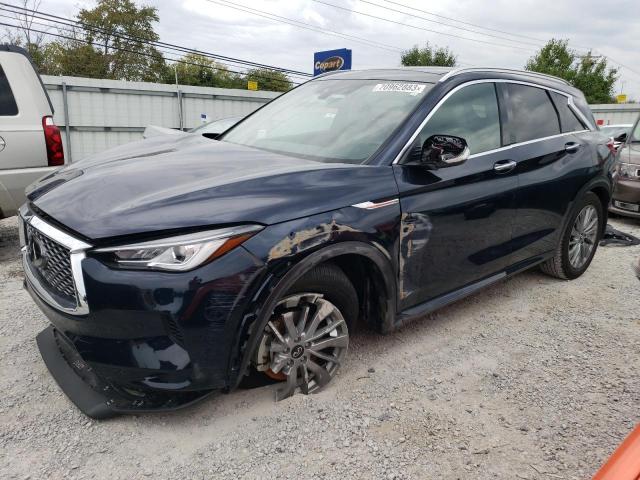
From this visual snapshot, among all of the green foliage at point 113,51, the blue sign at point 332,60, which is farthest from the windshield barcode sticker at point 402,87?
the green foliage at point 113,51

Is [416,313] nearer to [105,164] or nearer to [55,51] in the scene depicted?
[105,164]

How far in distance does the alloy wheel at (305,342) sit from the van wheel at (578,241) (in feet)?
8.29

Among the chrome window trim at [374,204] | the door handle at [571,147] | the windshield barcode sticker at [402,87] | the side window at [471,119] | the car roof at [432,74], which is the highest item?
the car roof at [432,74]

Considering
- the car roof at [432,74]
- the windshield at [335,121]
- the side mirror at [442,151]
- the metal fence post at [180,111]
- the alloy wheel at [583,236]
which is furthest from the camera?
the metal fence post at [180,111]

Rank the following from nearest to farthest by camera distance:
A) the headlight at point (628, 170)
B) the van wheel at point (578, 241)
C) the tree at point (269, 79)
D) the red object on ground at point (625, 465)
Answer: the red object on ground at point (625, 465), the van wheel at point (578, 241), the headlight at point (628, 170), the tree at point (269, 79)

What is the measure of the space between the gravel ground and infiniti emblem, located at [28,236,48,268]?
2.34ft

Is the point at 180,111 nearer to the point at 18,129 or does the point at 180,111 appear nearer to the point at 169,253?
the point at 18,129

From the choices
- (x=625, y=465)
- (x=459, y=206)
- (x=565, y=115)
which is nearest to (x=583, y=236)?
(x=565, y=115)

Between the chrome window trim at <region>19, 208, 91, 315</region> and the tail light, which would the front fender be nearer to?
the chrome window trim at <region>19, 208, 91, 315</region>

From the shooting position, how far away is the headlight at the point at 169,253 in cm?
206

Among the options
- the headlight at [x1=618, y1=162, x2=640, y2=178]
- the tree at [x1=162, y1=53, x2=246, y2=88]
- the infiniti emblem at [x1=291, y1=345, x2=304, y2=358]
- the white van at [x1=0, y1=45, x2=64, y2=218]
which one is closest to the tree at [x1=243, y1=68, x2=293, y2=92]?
the tree at [x1=162, y1=53, x2=246, y2=88]

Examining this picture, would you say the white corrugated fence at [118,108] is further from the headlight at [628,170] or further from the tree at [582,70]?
the tree at [582,70]

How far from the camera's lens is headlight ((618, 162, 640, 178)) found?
731 cm

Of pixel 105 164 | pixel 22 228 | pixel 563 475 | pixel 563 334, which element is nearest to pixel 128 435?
pixel 22 228
